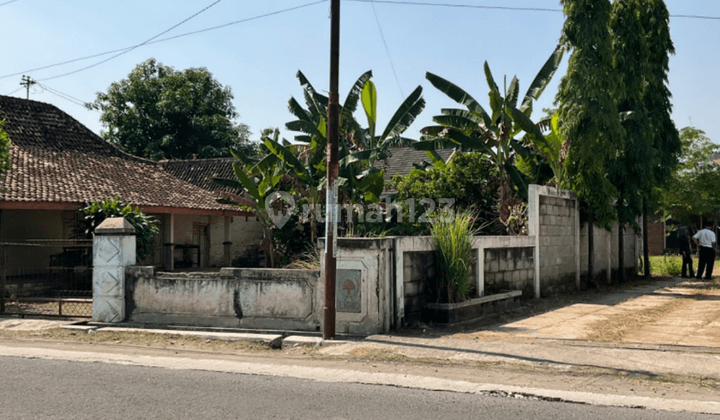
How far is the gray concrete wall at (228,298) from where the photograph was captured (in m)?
11.0

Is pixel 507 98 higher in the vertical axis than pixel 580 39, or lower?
lower

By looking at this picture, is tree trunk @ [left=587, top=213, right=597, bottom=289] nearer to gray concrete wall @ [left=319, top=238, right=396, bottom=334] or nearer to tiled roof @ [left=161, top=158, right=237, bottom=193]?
gray concrete wall @ [left=319, top=238, right=396, bottom=334]

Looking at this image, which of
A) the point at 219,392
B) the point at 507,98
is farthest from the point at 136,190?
the point at 219,392

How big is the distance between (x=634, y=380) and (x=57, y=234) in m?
18.2

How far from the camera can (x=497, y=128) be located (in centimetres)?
1708

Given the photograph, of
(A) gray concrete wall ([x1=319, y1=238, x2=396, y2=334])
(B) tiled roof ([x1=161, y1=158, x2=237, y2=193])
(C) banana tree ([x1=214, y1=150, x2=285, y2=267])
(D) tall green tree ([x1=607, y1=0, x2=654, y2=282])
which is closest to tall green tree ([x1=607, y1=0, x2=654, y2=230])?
(D) tall green tree ([x1=607, y1=0, x2=654, y2=282])

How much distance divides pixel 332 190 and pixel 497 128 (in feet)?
26.7

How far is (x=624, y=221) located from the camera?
64.8 ft

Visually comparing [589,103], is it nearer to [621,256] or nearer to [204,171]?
[621,256]

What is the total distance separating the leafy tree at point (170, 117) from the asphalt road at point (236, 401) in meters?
35.2

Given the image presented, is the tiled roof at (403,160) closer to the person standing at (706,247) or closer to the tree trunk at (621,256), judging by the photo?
the tree trunk at (621,256)

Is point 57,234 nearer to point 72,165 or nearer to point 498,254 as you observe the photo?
point 72,165

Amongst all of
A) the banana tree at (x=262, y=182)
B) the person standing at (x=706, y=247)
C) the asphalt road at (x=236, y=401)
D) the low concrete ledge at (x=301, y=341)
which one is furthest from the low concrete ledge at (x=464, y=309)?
the person standing at (x=706, y=247)

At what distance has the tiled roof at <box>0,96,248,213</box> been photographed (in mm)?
19109
